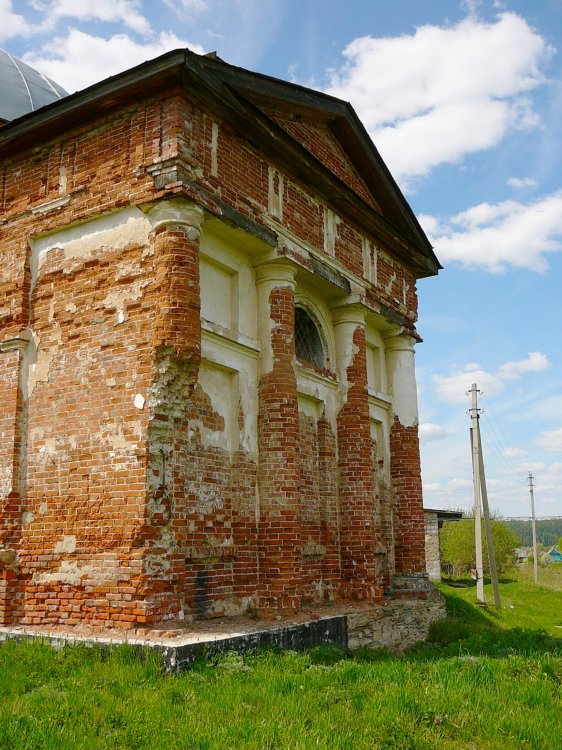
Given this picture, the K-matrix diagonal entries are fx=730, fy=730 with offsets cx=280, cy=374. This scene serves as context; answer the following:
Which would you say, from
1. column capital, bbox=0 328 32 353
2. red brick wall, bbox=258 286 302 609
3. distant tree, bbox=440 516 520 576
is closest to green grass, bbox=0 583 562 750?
red brick wall, bbox=258 286 302 609

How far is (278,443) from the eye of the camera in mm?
9148

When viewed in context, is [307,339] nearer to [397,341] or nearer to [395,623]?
[397,341]

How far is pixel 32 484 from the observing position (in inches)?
327

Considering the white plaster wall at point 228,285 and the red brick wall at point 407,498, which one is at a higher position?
the white plaster wall at point 228,285

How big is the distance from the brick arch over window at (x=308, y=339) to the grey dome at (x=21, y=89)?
6.08 metres

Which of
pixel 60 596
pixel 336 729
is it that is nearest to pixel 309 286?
pixel 60 596

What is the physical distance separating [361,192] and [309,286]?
283 centimetres

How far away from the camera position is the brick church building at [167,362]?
24.8ft

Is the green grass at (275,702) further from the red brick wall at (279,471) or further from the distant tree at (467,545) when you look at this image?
the distant tree at (467,545)

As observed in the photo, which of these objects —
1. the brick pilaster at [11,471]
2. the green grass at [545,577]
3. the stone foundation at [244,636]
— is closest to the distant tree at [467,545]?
the green grass at [545,577]

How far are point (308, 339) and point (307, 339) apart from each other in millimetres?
29

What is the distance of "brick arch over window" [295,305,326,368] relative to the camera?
11008 millimetres

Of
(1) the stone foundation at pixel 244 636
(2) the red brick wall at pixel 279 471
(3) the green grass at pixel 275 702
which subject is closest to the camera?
(3) the green grass at pixel 275 702

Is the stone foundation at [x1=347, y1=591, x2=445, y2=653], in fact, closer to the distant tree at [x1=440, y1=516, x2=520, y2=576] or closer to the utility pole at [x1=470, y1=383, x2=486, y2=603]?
the utility pole at [x1=470, y1=383, x2=486, y2=603]
